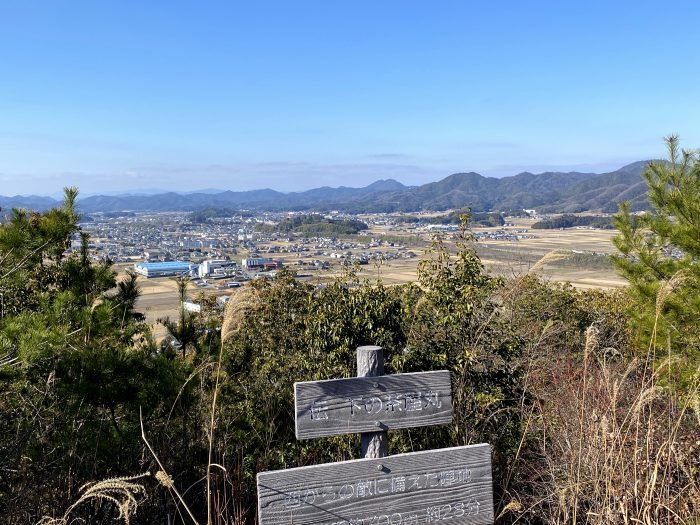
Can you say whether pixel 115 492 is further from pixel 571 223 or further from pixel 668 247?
pixel 571 223

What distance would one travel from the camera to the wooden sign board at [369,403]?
2.09 metres

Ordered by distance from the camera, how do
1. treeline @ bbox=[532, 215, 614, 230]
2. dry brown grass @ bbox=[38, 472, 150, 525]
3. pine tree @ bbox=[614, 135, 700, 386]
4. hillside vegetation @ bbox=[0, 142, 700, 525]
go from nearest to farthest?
dry brown grass @ bbox=[38, 472, 150, 525]
hillside vegetation @ bbox=[0, 142, 700, 525]
pine tree @ bbox=[614, 135, 700, 386]
treeline @ bbox=[532, 215, 614, 230]

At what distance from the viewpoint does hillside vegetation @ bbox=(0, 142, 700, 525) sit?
7.84 ft

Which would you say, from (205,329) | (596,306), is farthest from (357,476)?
(596,306)

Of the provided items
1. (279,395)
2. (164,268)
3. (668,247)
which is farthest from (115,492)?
(164,268)

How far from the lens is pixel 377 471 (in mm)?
2049

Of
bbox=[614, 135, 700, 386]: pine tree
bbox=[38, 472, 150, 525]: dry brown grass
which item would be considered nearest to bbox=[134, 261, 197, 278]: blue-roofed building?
bbox=[614, 135, 700, 386]: pine tree

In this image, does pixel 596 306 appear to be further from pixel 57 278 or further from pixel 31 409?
pixel 31 409

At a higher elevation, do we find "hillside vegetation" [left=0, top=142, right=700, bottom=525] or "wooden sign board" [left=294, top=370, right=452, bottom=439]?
"wooden sign board" [left=294, top=370, right=452, bottom=439]

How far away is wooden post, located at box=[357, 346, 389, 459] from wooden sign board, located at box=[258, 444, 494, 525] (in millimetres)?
87

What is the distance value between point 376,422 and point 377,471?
0.61 feet

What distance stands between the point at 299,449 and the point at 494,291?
7.83 ft

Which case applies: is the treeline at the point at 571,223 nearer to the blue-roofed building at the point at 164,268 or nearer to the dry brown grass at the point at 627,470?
the blue-roofed building at the point at 164,268

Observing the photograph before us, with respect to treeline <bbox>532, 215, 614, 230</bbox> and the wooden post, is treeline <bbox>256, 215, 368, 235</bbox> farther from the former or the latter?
the wooden post
